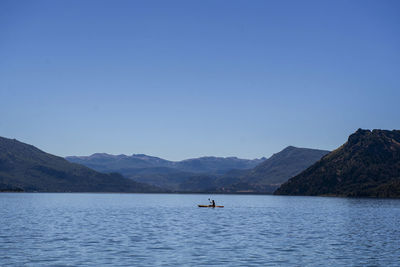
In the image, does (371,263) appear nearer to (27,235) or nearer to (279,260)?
(279,260)

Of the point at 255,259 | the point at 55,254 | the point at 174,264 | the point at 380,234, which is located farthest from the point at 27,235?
the point at 380,234

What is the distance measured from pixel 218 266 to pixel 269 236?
30266mm

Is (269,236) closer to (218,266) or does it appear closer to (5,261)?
(218,266)

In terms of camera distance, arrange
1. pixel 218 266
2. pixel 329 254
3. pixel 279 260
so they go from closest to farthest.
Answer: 1. pixel 218 266
2. pixel 279 260
3. pixel 329 254

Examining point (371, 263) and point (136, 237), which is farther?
point (136, 237)

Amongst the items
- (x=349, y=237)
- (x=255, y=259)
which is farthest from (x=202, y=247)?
(x=349, y=237)

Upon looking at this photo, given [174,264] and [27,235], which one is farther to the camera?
[27,235]

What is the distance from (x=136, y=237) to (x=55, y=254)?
65.6ft

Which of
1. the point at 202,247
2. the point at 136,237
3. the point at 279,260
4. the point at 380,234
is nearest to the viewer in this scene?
the point at 279,260

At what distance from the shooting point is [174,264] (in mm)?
48188

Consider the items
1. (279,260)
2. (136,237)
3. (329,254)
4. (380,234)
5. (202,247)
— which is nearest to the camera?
(279,260)

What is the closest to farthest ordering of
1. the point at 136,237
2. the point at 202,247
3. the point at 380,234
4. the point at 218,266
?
the point at 218,266 → the point at 202,247 → the point at 136,237 → the point at 380,234

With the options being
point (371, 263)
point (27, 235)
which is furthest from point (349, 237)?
point (27, 235)

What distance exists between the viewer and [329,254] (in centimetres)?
5606
